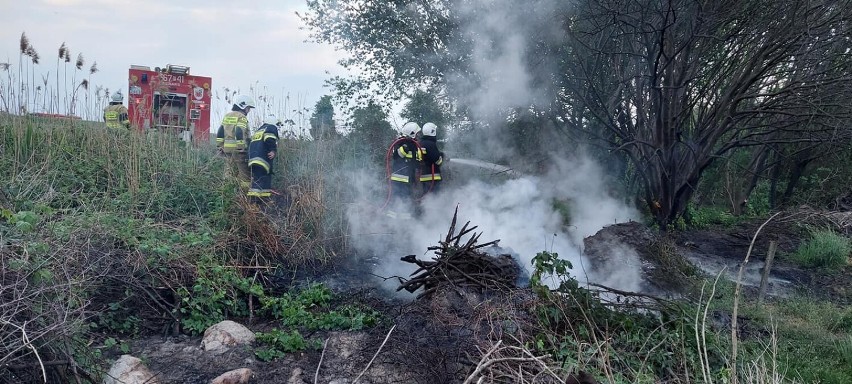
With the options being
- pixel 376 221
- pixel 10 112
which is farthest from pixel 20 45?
pixel 376 221

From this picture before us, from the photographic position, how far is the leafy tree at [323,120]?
34.9 ft

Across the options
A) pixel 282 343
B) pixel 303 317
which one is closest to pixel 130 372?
pixel 282 343

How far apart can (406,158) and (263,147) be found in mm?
2185

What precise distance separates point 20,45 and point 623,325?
7.32 meters

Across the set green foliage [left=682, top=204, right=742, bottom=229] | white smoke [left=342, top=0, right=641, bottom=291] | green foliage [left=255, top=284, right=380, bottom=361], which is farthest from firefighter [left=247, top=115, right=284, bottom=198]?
green foliage [left=682, top=204, right=742, bottom=229]

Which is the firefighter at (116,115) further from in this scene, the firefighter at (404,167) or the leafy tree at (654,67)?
the leafy tree at (654,67)

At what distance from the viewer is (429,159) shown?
10281 millimetres

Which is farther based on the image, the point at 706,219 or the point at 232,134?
the point at 706,219

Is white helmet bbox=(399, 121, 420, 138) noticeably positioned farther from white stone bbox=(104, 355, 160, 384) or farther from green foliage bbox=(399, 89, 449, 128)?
white stone bbox=(104, 355, 160, 384)

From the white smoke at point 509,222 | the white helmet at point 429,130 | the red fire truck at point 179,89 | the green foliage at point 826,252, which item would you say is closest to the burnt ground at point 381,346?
the white smoke at point 509,222

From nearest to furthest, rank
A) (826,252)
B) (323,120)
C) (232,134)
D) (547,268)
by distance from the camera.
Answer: (547,268)
(826,252)
(232,134)
(323,120)

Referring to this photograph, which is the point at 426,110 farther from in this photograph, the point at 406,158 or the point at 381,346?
the point at 381,346

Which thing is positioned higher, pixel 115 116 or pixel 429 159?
pixel 115 116

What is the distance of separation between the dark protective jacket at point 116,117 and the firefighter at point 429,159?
173 inches
